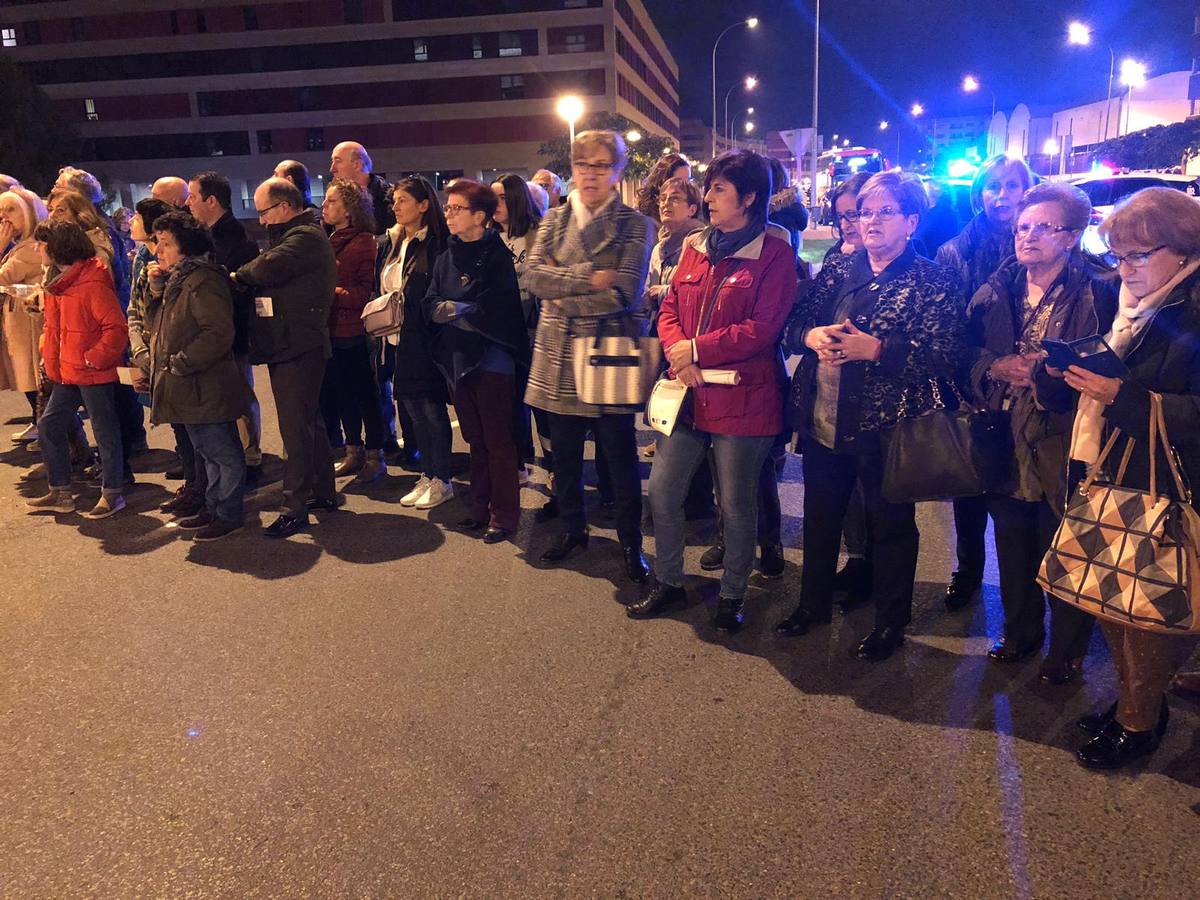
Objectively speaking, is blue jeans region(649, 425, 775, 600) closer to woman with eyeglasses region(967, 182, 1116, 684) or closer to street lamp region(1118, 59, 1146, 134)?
woman with eyeglasses region(967, 182, 1116, 684)

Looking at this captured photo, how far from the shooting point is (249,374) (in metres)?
6.67

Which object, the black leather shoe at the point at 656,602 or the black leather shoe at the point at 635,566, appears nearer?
the black leather shoe at the point at 656,602

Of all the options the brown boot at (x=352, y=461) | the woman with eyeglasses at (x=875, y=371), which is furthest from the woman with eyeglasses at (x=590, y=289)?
the brown boot at (x=352, y=461)

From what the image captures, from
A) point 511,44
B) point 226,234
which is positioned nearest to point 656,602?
point 226,234

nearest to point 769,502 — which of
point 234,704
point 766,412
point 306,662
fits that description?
point 766,412

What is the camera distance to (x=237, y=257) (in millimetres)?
5793

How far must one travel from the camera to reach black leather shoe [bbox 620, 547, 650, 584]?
182 inches

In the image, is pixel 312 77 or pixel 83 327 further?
pixel 312 77

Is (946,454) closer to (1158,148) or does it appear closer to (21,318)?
(21,318)

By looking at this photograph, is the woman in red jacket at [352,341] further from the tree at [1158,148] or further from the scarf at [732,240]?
the tree at [1158,148]

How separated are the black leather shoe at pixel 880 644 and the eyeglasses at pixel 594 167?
2.53m

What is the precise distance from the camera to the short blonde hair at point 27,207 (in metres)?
6.41

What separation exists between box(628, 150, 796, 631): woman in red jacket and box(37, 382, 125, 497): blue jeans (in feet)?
12.8

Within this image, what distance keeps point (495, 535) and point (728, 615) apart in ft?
5.81
